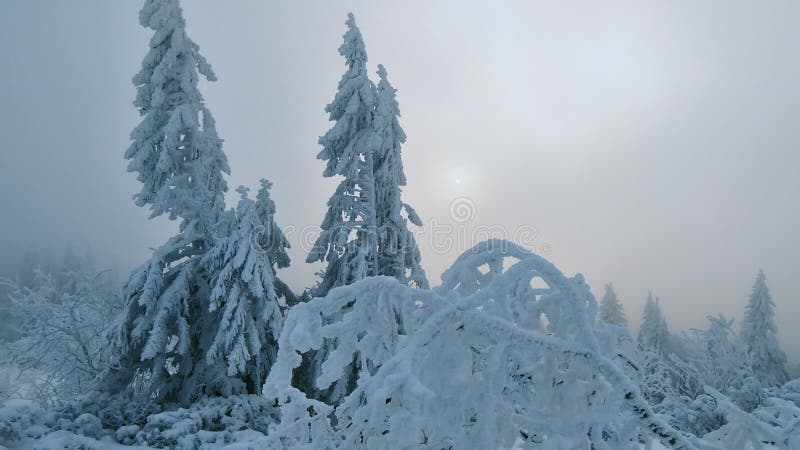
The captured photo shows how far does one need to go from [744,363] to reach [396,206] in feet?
47.0

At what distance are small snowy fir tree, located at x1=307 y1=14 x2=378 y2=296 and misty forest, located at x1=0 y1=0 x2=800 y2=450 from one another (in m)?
0.07

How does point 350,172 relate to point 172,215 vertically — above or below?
above

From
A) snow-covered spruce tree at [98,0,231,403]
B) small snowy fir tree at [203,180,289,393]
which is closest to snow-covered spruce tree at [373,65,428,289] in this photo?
small snowy fir tree at [203,180,289,393]

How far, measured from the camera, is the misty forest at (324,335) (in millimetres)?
1864

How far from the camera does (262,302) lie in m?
12.8

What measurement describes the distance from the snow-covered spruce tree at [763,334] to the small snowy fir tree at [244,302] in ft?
98.1

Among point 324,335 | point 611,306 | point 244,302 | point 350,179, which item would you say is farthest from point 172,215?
point 611,306

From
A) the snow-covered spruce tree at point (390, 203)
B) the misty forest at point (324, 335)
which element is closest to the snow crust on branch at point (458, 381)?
the misty forest at point (324, 335)

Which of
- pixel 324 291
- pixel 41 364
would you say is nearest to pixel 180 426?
pixel 324 291

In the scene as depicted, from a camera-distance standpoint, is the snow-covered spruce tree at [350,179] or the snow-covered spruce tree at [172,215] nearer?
the snow-covered spruce tree at [172,215]

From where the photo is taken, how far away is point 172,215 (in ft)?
44.6

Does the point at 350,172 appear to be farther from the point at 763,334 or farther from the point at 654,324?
the point at 654,324

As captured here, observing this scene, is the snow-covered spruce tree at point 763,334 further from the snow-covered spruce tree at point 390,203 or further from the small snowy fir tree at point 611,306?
the snow-covered spruce tree at point 390,203

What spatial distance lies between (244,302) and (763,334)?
33352 millimetres
